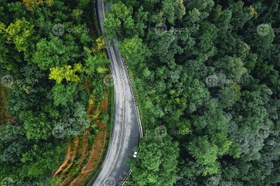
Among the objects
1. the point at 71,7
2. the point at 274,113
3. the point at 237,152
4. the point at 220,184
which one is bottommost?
the point at 220,184

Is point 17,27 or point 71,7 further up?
point 71,7

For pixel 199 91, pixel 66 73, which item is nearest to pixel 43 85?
pixel 66 73

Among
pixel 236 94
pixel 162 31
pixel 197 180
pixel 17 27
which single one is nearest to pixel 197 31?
pixel 162 31

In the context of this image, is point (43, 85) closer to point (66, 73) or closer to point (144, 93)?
point (66, 73)

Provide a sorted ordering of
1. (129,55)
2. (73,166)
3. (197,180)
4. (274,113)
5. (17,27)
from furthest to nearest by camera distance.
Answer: (274,113) < (197,180) < (73,166) < (129,55) < (17,27)

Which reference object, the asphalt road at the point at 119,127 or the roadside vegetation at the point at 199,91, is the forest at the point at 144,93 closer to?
the roadside vegetation at the point at 199,91

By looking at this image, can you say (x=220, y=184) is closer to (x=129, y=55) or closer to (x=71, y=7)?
(x=129, y=55)

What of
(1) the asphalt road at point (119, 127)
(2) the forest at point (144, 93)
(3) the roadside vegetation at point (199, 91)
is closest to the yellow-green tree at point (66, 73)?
(2) the forest at point (144, 93)
